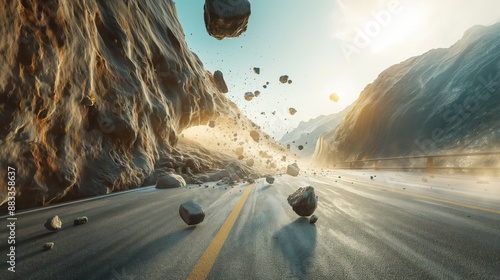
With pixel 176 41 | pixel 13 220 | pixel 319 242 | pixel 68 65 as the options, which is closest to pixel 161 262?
pixel 319 242

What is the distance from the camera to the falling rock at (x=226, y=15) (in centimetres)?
535

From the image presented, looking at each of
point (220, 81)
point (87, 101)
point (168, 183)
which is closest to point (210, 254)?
point (87, 101)

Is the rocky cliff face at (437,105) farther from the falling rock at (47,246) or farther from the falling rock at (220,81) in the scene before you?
the falling rock at (47,246)

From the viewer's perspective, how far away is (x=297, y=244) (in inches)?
108

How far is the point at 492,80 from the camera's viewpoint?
20844 mm

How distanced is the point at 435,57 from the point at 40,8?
41204 mm

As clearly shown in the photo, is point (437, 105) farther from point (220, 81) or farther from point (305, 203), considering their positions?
point (305, 203)

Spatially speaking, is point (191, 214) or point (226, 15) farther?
point (226, 15)

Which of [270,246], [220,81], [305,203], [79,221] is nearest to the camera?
[270,246]

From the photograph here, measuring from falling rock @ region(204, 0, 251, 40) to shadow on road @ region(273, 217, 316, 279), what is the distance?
4.41m

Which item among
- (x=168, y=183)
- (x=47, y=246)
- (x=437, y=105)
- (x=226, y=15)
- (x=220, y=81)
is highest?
(x=437, y=105)

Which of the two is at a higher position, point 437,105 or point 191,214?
point 437,105

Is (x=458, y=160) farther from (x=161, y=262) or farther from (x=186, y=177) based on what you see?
(x=161, y=262)

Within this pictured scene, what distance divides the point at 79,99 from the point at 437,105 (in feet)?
95.7
